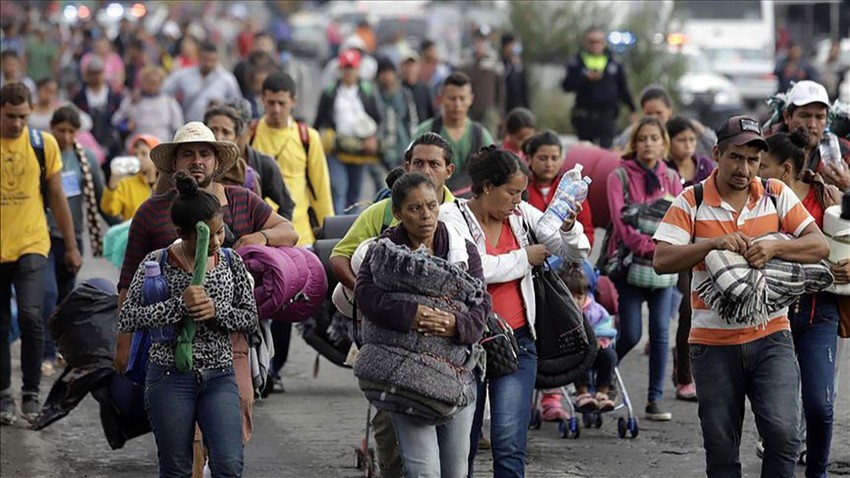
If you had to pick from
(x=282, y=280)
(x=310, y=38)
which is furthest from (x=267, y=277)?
(x=310, y=38)

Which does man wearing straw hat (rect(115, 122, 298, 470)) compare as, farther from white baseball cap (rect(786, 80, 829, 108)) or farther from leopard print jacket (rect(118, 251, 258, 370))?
white baseball cap (rect(786, 80, 829, 108))

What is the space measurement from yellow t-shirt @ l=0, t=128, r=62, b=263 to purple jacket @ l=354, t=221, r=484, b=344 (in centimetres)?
397

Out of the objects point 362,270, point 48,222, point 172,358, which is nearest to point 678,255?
point 362,270

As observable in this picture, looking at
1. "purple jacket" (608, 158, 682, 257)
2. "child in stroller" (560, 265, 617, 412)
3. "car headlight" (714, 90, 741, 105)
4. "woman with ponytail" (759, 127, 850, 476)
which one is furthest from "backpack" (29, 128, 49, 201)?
"car headlight" (714, 90, 741, 105)

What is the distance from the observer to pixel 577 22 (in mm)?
29297

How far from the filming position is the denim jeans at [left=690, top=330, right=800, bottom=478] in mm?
7336

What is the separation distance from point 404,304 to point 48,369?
5.96 m

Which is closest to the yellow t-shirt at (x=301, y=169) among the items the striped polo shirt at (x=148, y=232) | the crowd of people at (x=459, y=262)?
the crowd of people at (x=459, y=262)

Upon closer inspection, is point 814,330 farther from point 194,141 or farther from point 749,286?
point 194,141

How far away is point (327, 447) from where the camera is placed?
32.7 ft

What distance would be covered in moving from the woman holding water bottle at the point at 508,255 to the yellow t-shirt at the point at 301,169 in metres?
4.00

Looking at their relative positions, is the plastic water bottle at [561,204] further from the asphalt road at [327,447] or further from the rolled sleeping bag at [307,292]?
the asphalt road at [327,447]

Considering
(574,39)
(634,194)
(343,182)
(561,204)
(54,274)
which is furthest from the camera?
(574,39)

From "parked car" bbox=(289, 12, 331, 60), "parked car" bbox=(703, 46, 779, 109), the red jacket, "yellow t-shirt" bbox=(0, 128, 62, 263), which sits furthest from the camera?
"parked car" bbox=(289, 12, 331, 60)
